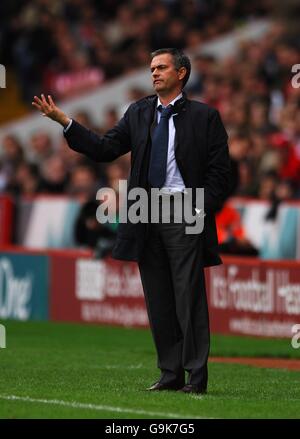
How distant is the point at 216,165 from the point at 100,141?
845 mm

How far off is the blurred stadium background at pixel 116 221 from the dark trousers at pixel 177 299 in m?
0.33

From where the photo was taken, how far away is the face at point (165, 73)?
395 inches

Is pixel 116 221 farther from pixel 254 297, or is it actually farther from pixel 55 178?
pixel 55 178

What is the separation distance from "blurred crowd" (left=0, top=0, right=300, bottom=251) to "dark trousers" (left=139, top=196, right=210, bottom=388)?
6.71 m

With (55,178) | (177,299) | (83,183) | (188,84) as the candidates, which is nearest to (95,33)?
(188,84)

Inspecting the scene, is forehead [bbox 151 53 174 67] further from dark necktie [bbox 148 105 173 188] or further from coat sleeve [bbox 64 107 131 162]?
coat sleeve [bbox 64 107 131 162]

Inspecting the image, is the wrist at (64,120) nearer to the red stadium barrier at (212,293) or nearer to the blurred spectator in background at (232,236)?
the red stadium barrier at (212,293)

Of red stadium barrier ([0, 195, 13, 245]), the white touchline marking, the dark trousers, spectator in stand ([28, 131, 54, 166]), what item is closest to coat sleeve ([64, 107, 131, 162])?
the dark trousers

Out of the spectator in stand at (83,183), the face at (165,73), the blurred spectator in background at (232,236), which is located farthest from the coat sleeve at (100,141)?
the spectator in stand at (83,183)

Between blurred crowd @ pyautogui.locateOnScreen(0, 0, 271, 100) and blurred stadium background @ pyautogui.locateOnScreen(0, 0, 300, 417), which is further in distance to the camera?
blurred crowd @ pyautogui.locateOnScreen(0, 0, 271, 100)

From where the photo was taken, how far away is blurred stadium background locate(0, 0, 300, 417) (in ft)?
36.1

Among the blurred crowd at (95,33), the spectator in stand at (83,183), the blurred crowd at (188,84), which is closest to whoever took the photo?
the blurred crowd at (188,84)

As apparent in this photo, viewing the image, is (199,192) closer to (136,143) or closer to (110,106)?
(136,143)

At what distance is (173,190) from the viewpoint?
394 inches
